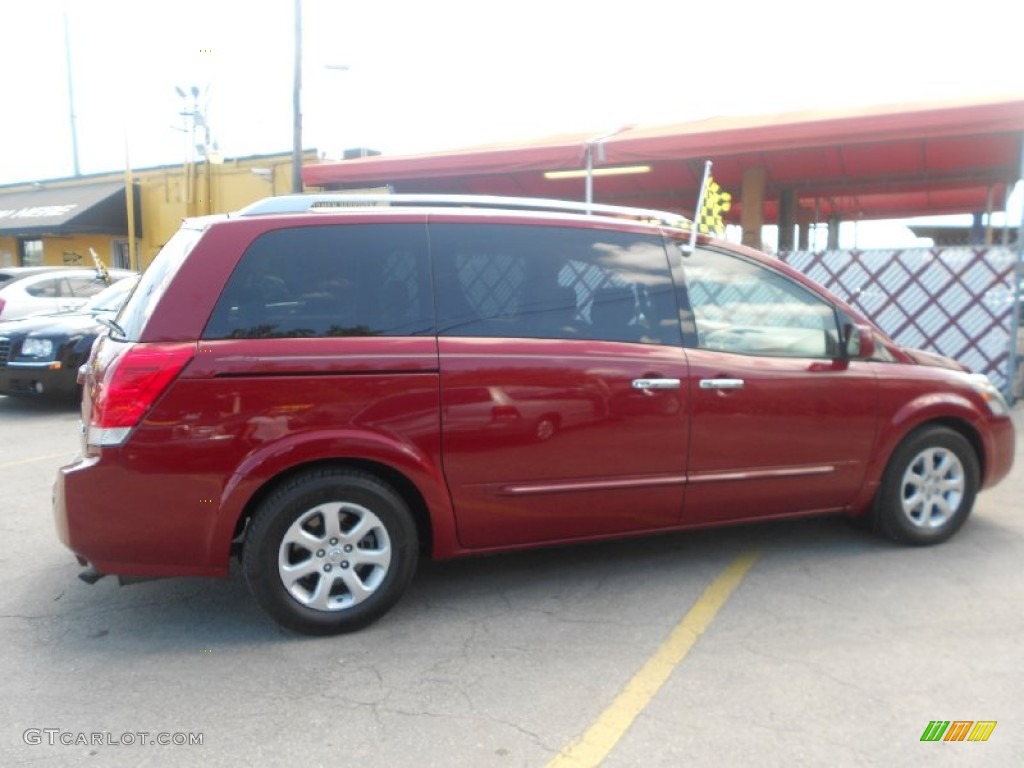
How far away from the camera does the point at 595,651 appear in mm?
3309

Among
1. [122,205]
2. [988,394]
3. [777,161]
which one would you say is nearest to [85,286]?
[777,161]

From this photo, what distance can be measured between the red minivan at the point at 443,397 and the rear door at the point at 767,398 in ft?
0.04

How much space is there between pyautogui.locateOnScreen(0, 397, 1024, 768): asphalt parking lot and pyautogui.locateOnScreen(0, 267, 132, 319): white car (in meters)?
7.39

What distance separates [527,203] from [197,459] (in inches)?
74.6

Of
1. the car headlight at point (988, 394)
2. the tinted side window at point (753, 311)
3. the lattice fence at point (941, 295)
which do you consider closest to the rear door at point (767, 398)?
the tinted side window at point (753, 311)

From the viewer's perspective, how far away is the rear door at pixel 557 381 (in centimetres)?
353

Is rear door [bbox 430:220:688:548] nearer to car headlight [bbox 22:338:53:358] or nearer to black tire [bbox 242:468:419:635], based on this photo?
black tire [bbox 242:468:419:635]

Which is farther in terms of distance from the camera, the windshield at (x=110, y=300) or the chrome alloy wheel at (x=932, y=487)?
the windshield at (x=110, y=300)

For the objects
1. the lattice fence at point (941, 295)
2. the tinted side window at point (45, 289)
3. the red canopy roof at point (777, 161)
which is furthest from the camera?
the tinted side window at point (45, 289)

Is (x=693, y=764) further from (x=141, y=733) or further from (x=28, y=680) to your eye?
(x=28, y=680)

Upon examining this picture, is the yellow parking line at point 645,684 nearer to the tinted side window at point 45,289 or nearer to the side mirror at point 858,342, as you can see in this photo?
the side mirror at point 858,342

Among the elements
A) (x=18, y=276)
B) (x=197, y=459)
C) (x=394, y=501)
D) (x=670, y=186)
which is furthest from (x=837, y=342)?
(x=670, y=186)

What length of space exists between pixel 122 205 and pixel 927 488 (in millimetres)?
22412

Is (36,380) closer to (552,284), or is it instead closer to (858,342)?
(552,284)
